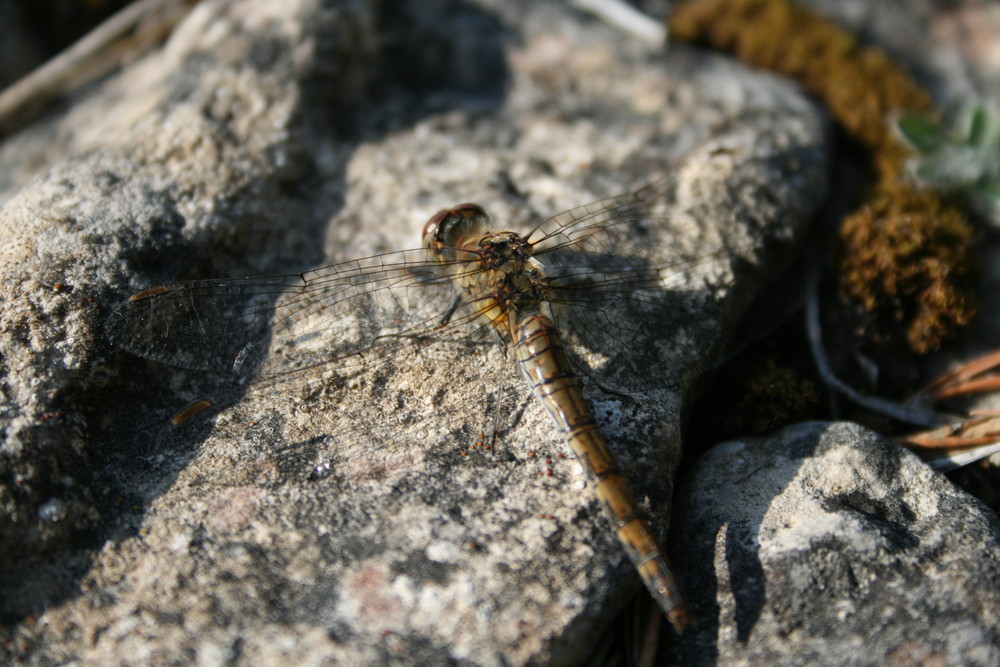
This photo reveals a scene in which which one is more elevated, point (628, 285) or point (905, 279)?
point (628, 285)

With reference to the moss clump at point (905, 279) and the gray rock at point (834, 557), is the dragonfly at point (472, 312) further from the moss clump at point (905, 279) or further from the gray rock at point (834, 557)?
the moss clump at point (905, 279)

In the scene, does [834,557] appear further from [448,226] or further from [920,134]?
[920,134]

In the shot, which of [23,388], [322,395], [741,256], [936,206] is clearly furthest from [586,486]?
[936,206]

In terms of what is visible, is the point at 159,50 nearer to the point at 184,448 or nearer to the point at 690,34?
the point at 184,448

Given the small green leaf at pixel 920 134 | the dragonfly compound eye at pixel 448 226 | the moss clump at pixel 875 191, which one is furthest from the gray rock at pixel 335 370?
the small green leaf at pixel 920 134

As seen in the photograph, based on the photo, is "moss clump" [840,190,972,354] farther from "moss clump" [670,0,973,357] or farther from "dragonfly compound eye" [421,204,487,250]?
"dragonfly compound eye" [421,204,487,250]

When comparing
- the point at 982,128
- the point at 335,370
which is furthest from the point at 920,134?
the point at 335,370
